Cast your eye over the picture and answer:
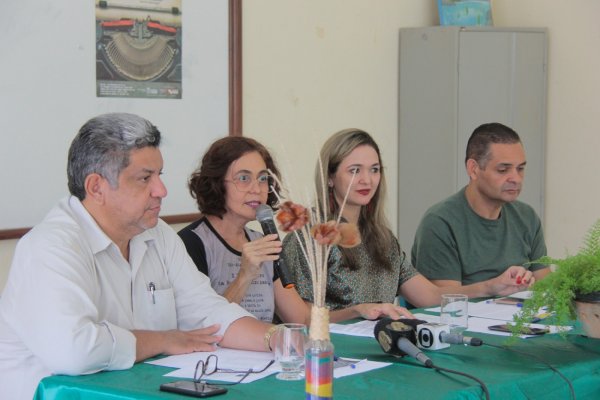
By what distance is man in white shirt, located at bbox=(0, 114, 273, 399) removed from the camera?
91.0 inches

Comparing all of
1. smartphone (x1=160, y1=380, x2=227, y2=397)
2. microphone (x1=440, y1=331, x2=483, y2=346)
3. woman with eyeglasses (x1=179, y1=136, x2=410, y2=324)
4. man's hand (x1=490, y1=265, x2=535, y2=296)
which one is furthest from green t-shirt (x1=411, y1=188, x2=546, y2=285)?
smartphone (x1=160, y1=380, x2=227, y2=397)

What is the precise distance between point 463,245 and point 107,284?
185 cm

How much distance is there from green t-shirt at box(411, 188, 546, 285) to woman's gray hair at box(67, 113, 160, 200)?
1.68 m

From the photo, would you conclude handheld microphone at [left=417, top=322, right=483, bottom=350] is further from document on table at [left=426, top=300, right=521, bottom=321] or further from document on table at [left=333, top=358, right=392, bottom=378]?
document on table at [left=426, top=300, right=521, bottom=321]

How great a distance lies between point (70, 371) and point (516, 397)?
3.47 ft

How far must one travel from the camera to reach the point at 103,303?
101 inches

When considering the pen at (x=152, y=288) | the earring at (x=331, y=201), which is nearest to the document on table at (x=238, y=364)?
the pen at (x=152, y=288)

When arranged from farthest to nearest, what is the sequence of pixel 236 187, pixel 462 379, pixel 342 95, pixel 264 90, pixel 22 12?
pixel 342 95
pixel 264 90
pixel 22 12
pixel 236 187
pixel 462 379

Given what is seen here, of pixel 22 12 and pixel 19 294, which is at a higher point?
pixel 22 12

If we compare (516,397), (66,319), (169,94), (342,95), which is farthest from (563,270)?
(342,95)

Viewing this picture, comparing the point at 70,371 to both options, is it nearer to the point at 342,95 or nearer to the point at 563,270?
the point at 563,270

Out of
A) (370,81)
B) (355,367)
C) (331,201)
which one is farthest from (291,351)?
(370,81)

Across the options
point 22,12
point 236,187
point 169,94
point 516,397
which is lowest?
point 516,397

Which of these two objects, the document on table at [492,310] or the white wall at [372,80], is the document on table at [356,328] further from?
the white wall at [372,80]
